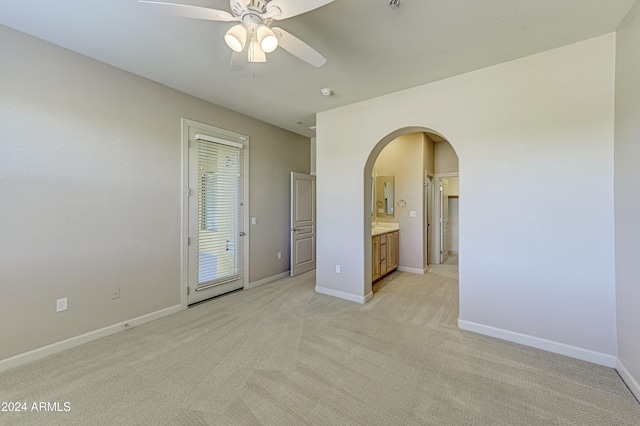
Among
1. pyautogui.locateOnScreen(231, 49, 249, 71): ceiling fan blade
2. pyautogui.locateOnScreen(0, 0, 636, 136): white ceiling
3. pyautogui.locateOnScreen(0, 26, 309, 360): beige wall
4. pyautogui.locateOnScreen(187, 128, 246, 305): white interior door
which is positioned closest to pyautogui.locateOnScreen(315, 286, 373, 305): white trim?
pyautogui.locateOnScreen(187, 128, 246, 305): white interior door

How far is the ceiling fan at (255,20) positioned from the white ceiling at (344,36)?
422mm

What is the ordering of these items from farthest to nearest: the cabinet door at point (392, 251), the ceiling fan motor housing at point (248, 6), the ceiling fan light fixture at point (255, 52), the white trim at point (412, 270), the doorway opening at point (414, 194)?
the doorway opening at point (414, 194) → the white trim at point (412, 270) → the cabinet door at point (392, 251) → the ceiling fan light fixture at point (255, 52) → the ceiling fan motor housing at point (248, 6)

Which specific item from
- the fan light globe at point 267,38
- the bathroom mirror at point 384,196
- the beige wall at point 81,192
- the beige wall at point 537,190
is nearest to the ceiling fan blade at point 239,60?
the fan light globe at point 267,38

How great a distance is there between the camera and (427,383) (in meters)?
2.01

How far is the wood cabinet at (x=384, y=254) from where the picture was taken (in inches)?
174

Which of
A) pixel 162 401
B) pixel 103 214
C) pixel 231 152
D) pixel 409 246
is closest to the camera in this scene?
pixel 162 401

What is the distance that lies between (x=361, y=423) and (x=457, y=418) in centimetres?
63

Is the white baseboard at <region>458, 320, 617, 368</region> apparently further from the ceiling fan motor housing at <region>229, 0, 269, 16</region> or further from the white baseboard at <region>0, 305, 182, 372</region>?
the white baseboard at <region>0, 305, 182, 372</region>

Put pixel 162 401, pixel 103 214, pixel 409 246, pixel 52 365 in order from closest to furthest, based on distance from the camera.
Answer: pixel 162 401, pixel 52 365, pixel 103 214, pixel 409 246

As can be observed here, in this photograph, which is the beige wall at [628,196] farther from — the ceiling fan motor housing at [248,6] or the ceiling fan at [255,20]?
the ceiling fan motor housing at [248,6]

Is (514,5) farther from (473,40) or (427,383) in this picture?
(427,383)

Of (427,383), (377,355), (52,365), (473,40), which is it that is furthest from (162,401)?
(473,40)

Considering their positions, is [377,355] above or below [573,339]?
below

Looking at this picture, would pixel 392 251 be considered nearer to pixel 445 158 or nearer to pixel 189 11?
pixel 445 158
